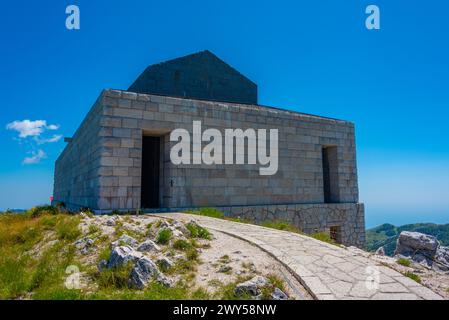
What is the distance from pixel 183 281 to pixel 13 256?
11.7 ft

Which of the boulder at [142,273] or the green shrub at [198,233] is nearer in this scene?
the boulder at [142,273]

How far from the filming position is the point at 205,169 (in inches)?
389

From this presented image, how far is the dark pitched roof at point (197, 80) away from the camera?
15258 mm

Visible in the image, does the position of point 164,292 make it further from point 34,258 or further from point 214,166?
point 214,166

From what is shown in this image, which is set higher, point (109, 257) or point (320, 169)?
point (320, 169)

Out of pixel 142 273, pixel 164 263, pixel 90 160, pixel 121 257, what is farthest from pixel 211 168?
pixel 142 273

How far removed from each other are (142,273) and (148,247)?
104 cm

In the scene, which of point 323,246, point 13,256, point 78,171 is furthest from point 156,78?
point 323,246

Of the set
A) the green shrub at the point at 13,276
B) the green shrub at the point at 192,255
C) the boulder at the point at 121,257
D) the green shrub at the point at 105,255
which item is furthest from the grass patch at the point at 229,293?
the green shrub at the point at 13,276

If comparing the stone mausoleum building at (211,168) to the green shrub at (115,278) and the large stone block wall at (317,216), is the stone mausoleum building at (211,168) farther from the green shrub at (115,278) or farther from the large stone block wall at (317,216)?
the green shrub at (115,278)

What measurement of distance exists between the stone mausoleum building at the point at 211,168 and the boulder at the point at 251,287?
19.5 ft

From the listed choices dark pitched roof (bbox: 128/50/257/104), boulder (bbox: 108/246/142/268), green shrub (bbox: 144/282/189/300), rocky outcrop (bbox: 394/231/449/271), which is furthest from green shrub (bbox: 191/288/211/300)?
dark pitched roof (bbox: 128/50/257/104)

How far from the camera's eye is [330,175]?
13.7 meters
